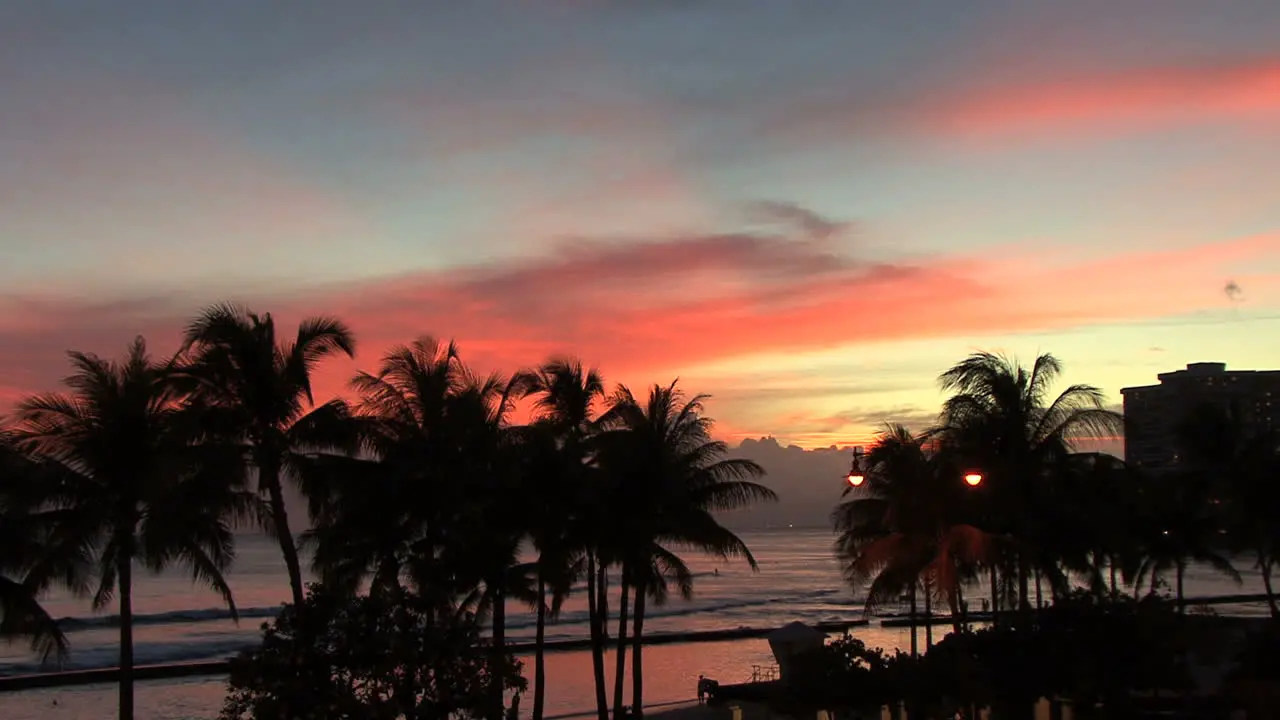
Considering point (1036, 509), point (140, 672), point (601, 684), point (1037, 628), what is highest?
point (1036, 509)

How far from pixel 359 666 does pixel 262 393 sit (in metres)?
10.2

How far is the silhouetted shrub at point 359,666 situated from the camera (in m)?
12.5

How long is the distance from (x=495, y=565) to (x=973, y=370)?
1280cm

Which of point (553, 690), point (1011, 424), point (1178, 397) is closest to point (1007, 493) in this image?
point (1011, 424)

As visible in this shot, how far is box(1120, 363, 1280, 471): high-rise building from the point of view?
7281cm

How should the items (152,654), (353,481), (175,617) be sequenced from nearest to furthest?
(353,481) < (152,654) < (175,617)

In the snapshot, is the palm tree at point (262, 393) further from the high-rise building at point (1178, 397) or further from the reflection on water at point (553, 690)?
the high-rise building at point (1178, 397)

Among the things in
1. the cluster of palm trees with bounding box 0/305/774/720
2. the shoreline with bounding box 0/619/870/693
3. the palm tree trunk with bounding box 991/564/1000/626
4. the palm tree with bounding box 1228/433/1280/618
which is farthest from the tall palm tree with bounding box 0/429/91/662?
the palm tree with bounding box 1228/433/1280/618

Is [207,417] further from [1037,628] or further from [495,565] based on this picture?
[1037,628]

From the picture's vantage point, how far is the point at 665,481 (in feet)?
90.2

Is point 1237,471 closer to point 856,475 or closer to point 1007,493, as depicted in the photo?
point 1007,493

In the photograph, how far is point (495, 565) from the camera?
2428 cm

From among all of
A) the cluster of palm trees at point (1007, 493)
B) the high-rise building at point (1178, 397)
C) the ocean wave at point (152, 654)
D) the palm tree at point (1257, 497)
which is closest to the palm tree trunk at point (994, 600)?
the cluster of palm trees at point (1007, 493)

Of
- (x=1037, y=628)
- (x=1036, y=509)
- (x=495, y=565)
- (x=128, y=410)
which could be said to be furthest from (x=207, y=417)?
(x=1036, y=509)
